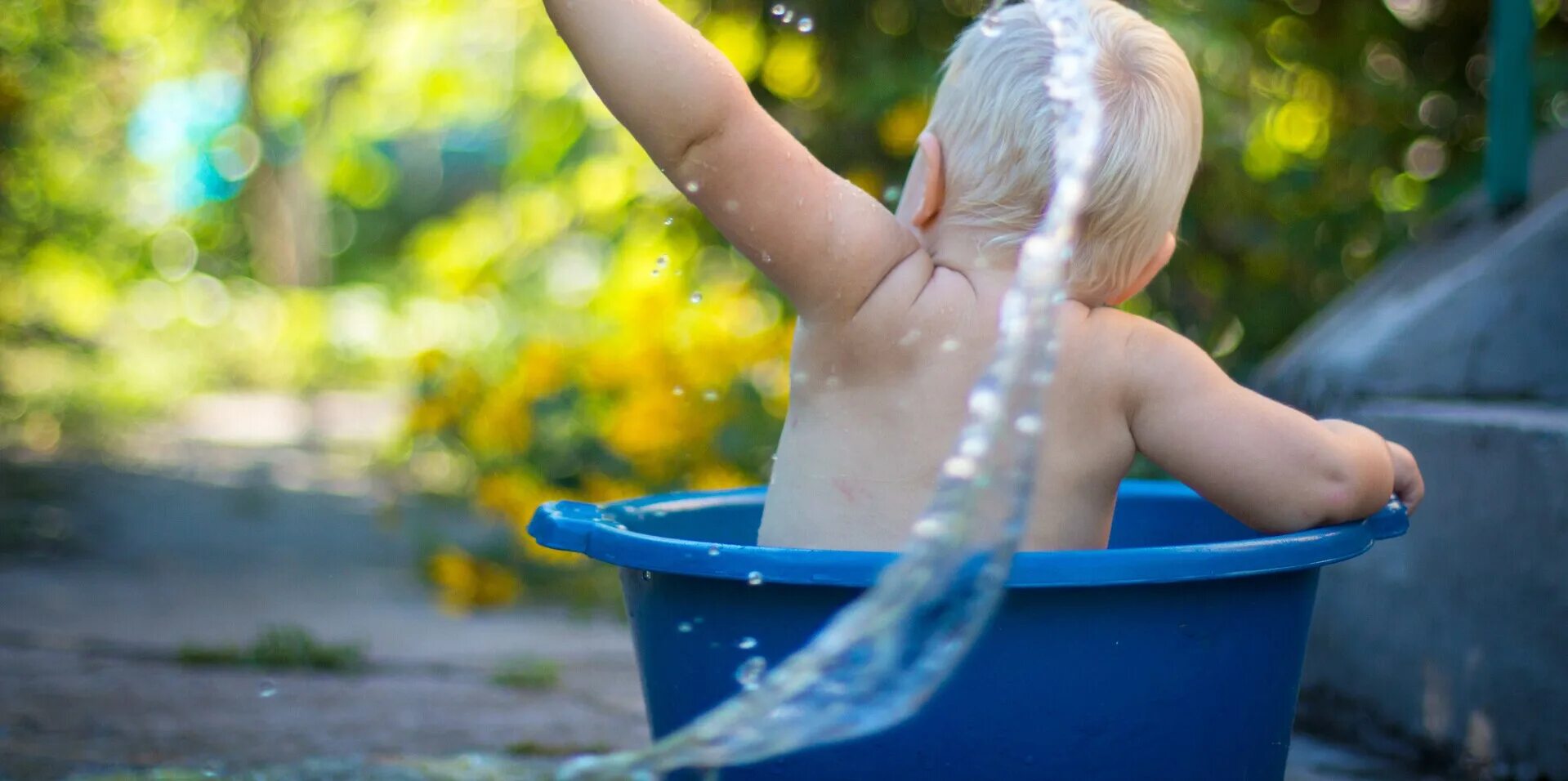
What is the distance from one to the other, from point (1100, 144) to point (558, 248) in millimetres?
3771

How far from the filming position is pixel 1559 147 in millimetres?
2115

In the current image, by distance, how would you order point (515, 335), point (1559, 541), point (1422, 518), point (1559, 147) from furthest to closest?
point (515, 335) → point (1559, 147) → point (1422, 518) → point (1559, 541)

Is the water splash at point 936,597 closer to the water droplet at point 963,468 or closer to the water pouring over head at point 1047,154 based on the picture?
the water droplet at point 963,468

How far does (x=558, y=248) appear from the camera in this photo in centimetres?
472

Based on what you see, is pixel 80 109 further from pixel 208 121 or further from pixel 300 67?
pixel 208 121

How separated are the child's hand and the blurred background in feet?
1.87

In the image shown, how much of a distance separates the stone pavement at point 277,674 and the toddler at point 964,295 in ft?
2.32

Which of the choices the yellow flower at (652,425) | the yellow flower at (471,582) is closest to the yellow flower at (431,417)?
the yellow flower at (471,582)

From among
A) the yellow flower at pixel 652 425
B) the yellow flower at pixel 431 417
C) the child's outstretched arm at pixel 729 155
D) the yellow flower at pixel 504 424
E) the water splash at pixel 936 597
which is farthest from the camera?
the yellow flower at pixel 431 417

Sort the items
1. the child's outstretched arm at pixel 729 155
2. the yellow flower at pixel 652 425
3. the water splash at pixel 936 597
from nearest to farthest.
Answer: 1. the water splash at pixel 936 597
2. the child's outstretched arm at pixel 729 155
3. the yellow flower at pixel 652 425

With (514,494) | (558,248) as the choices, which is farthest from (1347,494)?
(558,248)

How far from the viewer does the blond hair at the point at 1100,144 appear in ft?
3.66

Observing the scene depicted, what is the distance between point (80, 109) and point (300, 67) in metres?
2.84

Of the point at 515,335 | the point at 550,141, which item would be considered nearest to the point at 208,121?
the point at 515,335
